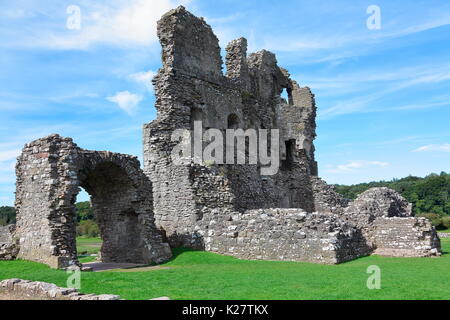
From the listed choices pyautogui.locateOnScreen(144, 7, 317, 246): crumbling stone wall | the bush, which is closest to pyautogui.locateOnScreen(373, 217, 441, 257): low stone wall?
pyautogui.locateOnScreen(144, 7, 317, 246): crumbling stone wall

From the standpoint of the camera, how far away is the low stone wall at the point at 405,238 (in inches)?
701

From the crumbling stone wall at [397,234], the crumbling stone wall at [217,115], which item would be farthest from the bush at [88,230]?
the crumbling stone wall at [397,234]

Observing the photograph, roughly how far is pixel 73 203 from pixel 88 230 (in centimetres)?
4042

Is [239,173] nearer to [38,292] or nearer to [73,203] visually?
[73,203]

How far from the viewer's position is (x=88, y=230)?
53.5 metres

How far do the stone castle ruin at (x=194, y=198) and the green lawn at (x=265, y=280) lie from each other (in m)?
1.22

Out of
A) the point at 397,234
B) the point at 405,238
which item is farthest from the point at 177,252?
the point at 405,238

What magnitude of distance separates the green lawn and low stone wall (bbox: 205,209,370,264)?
77 cm

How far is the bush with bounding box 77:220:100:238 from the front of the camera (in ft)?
172

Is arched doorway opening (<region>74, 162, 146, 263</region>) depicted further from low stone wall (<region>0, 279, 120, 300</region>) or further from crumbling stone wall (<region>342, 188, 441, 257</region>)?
crumbling stone wall (<region>342, 188, 441, 257</region>)
